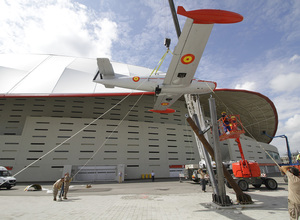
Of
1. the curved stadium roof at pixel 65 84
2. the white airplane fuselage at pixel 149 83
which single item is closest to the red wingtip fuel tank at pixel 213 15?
the white airplane fuselage at pixel 149 83

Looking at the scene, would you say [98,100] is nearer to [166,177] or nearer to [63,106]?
[63,106]

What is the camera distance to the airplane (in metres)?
5.83

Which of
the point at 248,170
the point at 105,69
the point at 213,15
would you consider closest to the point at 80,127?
the point at 105,69

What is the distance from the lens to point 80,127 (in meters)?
24.0

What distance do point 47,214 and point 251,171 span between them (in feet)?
36.3

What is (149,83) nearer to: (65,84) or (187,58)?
(187,58)

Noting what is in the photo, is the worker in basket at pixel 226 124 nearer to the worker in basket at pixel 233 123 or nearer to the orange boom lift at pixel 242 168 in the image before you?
the orange boom lift at pixel 242 168

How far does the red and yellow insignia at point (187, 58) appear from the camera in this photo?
7.60m

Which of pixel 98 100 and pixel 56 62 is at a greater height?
pixel 56 62

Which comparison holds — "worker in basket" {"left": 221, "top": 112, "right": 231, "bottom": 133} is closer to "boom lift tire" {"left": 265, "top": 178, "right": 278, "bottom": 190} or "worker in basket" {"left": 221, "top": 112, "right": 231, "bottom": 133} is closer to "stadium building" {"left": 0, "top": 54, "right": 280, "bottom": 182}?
"boom lift tire" {"left": 265, "top": 178, "right": 278, "bottom": 190}

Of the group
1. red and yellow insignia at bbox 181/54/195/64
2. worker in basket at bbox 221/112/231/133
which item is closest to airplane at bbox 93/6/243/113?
red and yellow insignia at bbox 181/54/195/64

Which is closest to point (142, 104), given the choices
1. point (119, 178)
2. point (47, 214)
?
point (119, 178)

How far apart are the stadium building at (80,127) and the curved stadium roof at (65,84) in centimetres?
12

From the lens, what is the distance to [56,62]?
93.4 feet
